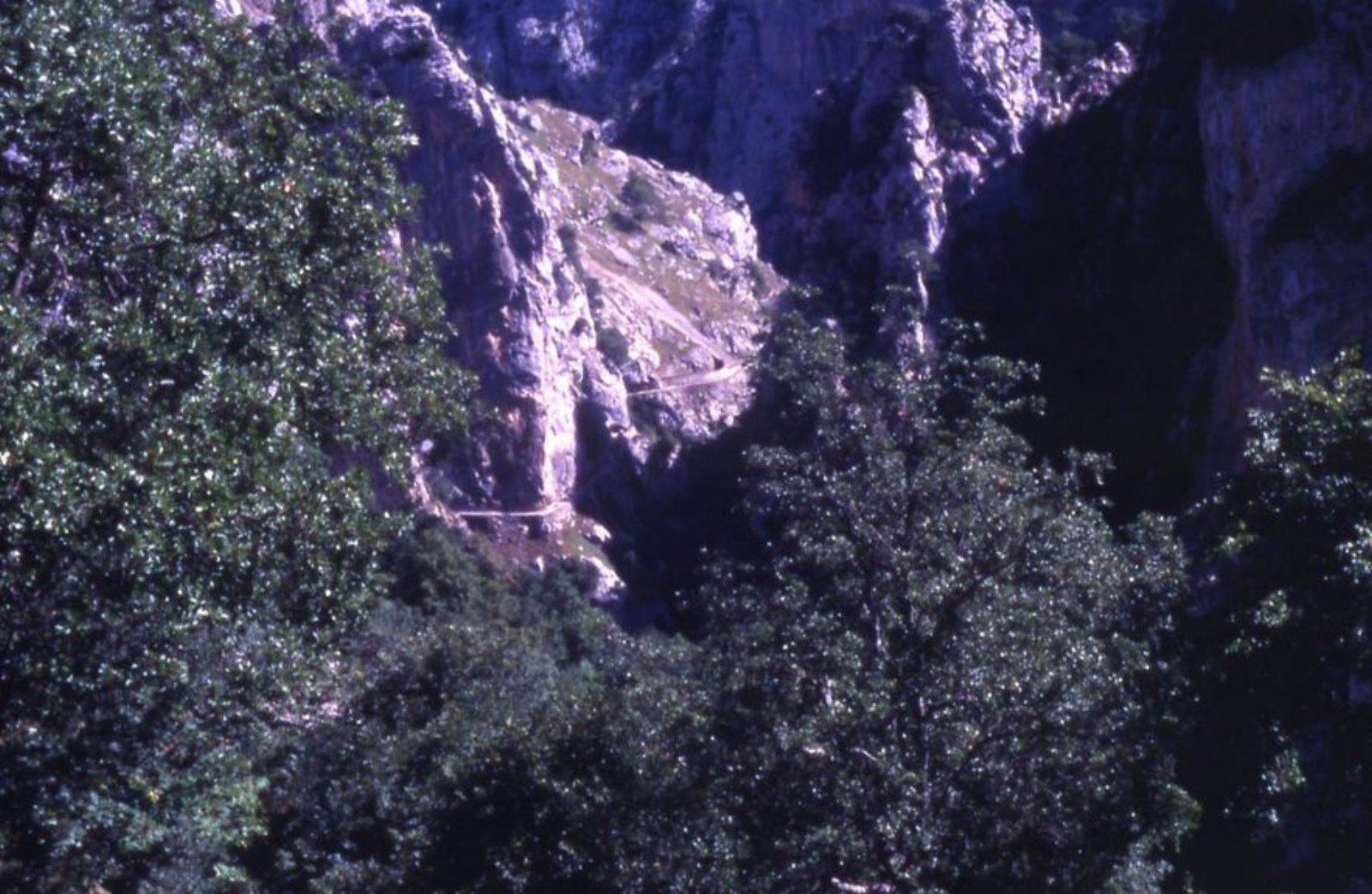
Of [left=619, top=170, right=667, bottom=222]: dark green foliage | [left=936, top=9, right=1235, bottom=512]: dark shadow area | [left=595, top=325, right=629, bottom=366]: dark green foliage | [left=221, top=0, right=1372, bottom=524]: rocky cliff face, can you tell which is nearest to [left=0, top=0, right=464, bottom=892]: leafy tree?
[left=221, top=0, right=1372, bottom=524]: rocky cliff face

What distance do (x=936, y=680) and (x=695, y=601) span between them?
4.69 metres

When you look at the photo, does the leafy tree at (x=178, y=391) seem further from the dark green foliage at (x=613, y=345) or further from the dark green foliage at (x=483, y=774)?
the dark green foliage at (x=613, y=345)

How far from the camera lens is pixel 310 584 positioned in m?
10.6

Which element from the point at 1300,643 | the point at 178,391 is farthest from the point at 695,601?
the point at 178,391

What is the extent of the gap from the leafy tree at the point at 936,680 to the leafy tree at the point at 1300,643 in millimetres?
623

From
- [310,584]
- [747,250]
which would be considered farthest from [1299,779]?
[747,250]

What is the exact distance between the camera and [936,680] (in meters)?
12.3

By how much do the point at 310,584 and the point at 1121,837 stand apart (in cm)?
693

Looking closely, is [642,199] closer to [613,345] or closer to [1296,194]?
[613,345]

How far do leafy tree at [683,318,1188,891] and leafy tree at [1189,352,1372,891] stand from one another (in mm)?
623

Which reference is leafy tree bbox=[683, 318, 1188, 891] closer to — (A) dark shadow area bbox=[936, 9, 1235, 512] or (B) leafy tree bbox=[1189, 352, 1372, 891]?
(B) leafy tree bbox=[1189, 352, 1372, 891]

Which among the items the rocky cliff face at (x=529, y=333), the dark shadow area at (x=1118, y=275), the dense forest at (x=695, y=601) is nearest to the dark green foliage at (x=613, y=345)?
the rocky cliff face at (x=529, y=333)

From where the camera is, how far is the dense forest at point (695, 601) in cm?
958

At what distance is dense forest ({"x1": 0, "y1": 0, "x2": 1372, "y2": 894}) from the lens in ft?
31.4
